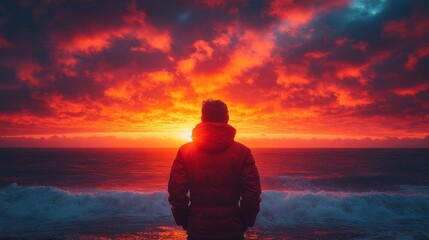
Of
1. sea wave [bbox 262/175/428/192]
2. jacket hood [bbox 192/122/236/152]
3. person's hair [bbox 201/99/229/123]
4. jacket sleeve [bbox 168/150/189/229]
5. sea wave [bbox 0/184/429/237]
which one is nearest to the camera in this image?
jacket hood [bbox 192/122/236/152]

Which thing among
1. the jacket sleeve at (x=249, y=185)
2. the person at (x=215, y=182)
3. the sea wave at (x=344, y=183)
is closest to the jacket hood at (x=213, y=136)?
the person at (x=215, y=182)

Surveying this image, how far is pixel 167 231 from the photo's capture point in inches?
478

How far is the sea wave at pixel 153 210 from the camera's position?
540 inches

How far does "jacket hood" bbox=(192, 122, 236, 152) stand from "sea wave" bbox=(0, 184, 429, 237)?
10880 millimetres

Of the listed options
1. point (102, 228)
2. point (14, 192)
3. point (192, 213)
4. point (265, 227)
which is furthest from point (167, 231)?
point (14, 192)

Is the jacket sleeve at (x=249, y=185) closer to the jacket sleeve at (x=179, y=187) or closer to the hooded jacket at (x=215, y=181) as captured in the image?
the hooded jacket at (x=215, y=181)

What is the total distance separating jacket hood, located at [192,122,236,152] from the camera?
3.25 metres

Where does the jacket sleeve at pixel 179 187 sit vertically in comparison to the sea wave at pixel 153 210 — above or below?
above

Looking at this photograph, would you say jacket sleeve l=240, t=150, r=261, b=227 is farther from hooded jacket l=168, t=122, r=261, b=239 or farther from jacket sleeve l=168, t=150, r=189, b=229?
jacket sleeve l=168, t=150, r=189, b=229

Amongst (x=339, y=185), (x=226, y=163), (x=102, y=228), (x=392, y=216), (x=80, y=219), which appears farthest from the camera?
(x=339, y=185)

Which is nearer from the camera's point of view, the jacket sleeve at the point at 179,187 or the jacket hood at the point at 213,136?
the jacket hood at the point at 213,136

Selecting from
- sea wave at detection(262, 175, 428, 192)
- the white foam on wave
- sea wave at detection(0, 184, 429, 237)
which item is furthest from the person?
sea wave at detection(262, 175, 428, 192)

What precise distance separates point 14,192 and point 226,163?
20.0 m

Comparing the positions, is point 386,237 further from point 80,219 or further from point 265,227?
point 80,219
